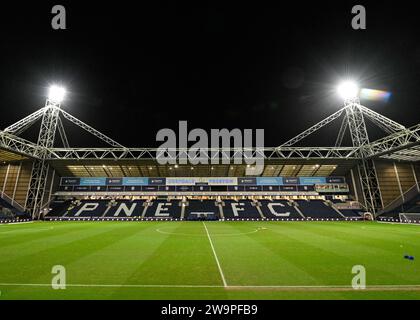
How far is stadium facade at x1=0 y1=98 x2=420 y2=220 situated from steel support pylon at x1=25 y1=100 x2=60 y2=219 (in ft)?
0.53

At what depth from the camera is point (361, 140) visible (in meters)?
35.9

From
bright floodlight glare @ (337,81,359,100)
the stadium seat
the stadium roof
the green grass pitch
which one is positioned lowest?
the stadium seat

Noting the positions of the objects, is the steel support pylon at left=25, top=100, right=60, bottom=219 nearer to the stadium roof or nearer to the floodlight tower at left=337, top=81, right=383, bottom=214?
the stadium roof

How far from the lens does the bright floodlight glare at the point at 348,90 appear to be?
113 feet

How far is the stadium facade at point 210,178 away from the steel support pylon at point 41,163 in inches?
6.4

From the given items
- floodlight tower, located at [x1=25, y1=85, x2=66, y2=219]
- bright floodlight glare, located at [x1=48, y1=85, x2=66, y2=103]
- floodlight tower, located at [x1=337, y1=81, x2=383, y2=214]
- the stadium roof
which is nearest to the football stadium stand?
floodlight tower, located at [x1=25, y1=85, x2=66, y2=219]

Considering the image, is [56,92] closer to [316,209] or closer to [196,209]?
[196,209]

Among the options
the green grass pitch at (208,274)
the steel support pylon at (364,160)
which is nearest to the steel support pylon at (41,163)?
the green grass pitch at (208,274)

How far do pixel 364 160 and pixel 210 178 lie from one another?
2717 cm

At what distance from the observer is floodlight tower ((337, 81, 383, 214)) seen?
114 feet

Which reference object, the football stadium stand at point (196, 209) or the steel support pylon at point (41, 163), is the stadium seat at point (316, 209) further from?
the steel support pylon at point (41, 163)

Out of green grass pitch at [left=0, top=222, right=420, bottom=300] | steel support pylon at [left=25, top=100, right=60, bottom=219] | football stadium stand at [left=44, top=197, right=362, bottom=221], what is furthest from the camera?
football stadium stand at [left=44, top=197, right=362, bottom=221]

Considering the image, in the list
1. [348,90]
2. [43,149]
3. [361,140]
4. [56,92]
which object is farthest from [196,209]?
[348,90]
